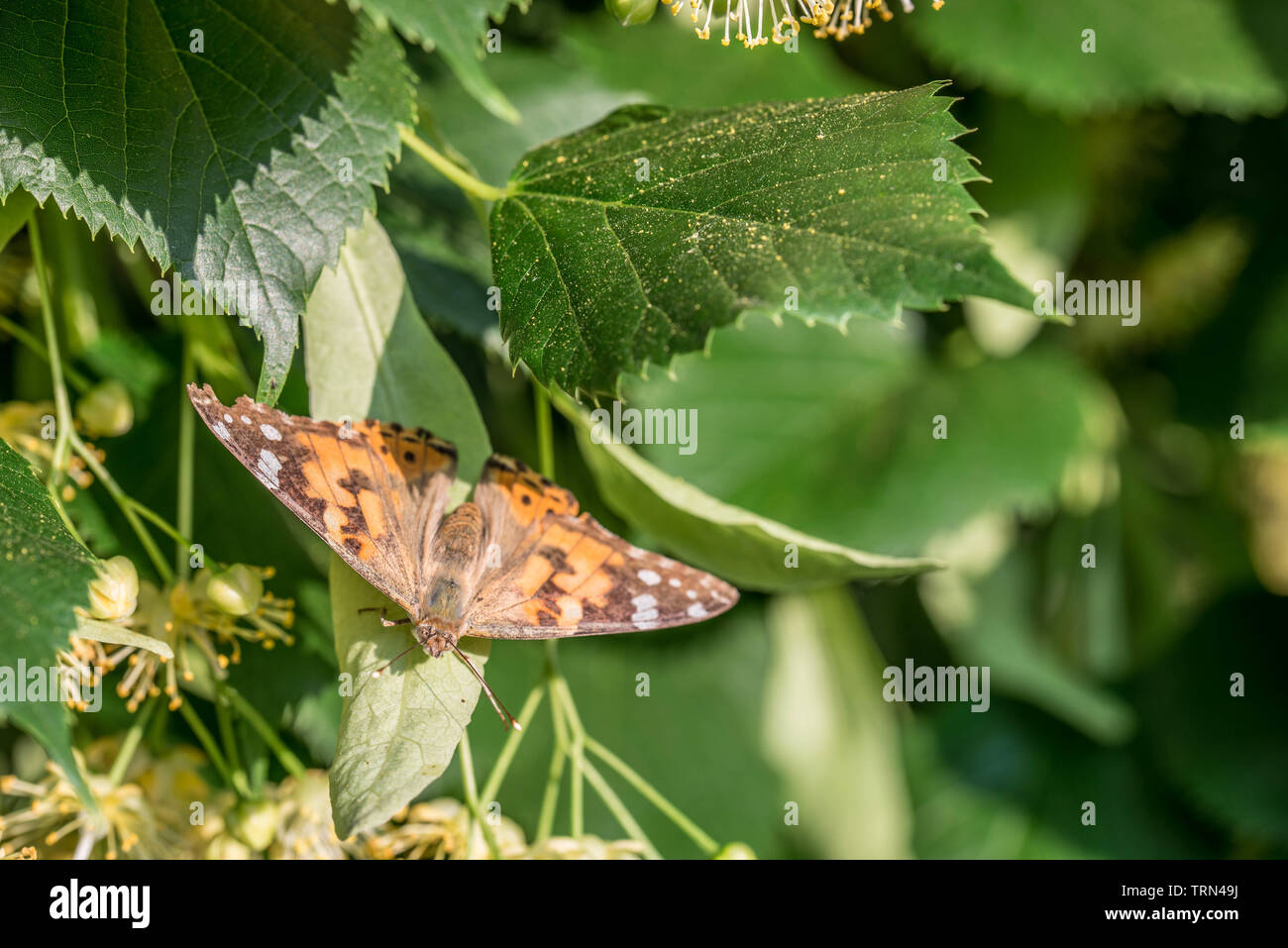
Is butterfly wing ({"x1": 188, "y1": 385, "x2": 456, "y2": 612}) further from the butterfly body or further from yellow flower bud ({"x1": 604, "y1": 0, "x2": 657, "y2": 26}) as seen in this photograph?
yellow flower bud ({"x1": 604, "y1": 0, "x2": 657, "y2": 26})

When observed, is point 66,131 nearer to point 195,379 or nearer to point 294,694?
point 195,379

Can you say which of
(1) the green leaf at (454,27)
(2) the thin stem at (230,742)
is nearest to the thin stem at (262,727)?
(2) the thin stem at (230,742)

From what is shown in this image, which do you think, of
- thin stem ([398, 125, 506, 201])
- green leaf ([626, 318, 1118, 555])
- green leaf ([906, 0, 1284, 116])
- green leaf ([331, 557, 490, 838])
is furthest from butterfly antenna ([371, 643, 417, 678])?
green leaf ([906, 0, 1284, 116])

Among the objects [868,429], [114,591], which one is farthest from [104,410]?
[868,429]

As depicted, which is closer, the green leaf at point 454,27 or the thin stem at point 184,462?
the green leaf at point 454,27

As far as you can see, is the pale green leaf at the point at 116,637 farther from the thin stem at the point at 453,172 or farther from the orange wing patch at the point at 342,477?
the thin stem at the point at 453,172

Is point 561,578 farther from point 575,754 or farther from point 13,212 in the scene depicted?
point 13,212
